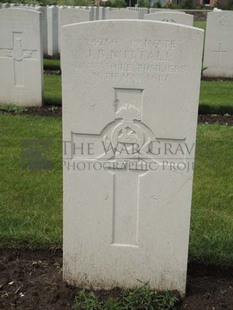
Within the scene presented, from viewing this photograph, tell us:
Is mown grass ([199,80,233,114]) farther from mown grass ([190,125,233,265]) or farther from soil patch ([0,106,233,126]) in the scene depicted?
mown grass ([190,125,233,265])

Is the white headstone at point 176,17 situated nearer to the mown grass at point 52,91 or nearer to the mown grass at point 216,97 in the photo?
the mown grass at point 216,97

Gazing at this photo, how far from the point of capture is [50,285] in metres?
2.97

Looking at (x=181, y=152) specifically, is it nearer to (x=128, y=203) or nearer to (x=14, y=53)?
(x=128, y=203)

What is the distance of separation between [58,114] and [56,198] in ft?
10.6

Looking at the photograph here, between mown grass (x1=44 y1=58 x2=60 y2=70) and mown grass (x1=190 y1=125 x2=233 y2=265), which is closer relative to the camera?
mown grass (x1=190 y1=125 x2=233 y2=265)

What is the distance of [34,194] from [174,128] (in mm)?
2053

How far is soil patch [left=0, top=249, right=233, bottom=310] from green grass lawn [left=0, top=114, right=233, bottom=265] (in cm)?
11

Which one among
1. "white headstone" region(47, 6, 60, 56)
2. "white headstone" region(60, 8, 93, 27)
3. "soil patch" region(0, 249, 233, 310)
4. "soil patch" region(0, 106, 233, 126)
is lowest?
"soil patch" region(0, 106, 233, 126)

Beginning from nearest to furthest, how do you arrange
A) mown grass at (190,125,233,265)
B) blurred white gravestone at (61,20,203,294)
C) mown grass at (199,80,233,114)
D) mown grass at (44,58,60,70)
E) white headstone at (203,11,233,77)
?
blurred white gravestone at (61,20,203,294)
mown grass at (190,125,233,265)
mown grass at (199,80,233,114)
white headstone at (203,11,233,77)
mown grass at (44,58,60,70)

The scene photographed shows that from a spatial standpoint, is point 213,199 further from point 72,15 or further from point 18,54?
point 72,15

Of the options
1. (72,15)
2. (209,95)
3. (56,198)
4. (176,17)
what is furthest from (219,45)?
(56,198)

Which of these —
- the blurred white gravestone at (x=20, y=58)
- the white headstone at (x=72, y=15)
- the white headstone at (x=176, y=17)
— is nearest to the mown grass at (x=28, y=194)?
the blurred white gravestone at (x=20, y=58)

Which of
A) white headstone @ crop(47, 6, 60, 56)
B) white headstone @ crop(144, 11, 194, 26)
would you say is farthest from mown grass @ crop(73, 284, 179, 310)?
white headstone @ crop(47, 6, 60, 56)

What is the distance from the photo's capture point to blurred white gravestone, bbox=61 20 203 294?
252 cm
